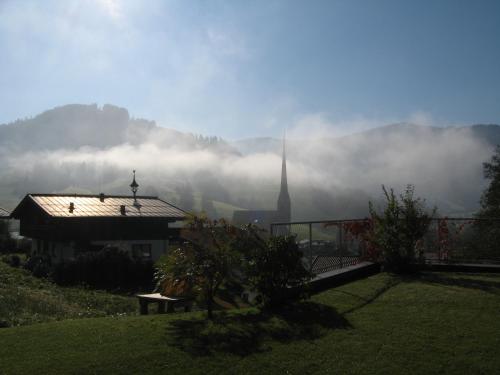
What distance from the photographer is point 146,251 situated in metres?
32.5

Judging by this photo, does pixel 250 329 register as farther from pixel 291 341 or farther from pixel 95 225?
pixel 95 225

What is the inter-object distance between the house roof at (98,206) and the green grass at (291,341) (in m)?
21.3

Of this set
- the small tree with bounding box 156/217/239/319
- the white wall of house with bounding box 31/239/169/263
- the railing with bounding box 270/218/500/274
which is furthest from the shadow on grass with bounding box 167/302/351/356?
the white wall of house with bounding box 31/239/169/263

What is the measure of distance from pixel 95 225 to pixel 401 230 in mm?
22547

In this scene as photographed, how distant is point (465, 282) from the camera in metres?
11.3

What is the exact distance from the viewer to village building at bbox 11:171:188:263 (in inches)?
1163

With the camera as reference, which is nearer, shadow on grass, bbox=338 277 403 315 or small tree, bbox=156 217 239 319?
shadow on grass, bbox=338 277 403 315

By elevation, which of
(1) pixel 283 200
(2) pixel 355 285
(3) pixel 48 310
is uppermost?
(1) pixel 283 200

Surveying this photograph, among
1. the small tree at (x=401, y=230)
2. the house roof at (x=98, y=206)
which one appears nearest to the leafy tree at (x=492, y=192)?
the house roof at (x=98, y=206)

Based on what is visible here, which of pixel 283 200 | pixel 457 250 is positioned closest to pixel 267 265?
pixel 457 250

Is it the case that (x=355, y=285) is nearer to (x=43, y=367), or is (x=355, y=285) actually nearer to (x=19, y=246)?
(x=43, y=367)

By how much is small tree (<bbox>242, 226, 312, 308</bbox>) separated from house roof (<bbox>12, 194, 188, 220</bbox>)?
20216mm

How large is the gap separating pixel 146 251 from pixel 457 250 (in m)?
22.5

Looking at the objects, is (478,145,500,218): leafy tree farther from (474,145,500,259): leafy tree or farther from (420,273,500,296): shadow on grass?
(420,273,500,296): shadow on grass
